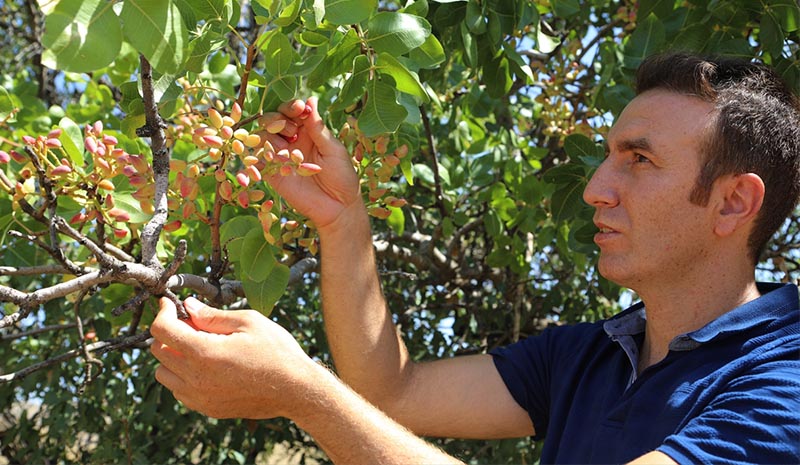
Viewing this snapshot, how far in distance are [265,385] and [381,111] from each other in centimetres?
51

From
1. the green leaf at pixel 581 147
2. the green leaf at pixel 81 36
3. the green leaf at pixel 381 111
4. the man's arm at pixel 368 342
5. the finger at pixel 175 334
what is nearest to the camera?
the green leaf at pixel 81 36

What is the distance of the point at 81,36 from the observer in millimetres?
997

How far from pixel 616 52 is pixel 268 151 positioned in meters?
1.32

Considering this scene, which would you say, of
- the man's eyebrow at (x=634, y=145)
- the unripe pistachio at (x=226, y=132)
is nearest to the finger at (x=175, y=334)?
the unripe pistachio at (x=226, y=132)

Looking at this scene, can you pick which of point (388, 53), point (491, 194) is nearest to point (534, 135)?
point (491, 194)

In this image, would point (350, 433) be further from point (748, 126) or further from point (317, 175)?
point (748, 126)

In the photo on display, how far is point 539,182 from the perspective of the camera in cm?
265

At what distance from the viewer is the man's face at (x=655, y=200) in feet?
5.60

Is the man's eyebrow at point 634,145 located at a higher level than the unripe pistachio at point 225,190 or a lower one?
higher

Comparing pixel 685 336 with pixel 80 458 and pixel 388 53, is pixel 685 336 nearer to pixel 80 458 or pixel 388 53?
pixel 388 53

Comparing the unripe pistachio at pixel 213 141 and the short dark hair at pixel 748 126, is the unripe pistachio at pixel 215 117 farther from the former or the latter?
the short dark hair at pixel 748 126

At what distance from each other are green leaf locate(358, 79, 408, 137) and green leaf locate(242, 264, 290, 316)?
1.05ft

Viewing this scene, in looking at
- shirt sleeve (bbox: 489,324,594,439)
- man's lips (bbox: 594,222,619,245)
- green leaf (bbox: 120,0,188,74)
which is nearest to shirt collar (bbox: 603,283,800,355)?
man's lips (bbox: 594,222,619,245)

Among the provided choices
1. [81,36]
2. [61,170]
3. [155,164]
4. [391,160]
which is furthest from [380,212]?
[81,36]
